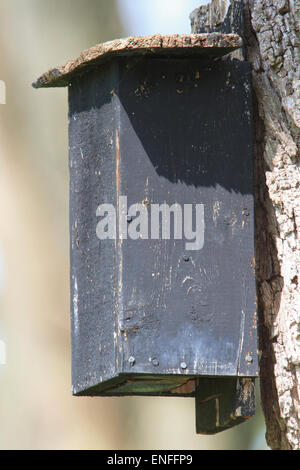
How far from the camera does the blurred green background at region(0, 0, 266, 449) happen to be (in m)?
6.66

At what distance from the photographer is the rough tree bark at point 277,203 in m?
3.10

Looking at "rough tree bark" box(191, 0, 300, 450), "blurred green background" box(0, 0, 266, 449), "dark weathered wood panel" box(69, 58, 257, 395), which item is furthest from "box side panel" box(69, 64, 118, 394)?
"blurred green background" box(0, 0, 266, 449)

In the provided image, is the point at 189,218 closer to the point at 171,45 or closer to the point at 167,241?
the point at 167,241

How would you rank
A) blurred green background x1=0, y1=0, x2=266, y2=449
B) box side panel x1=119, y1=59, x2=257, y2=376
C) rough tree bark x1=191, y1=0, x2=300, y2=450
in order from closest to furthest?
box side panel x1=119, y1=59, x2=257, y2=376, rough tree bark x1=191, y1=0, x2=300, y2=450, blurred green background x1=0, y1=0, x2=266, y2=449

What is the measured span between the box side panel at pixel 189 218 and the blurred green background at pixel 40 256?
379cm

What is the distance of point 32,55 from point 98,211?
4.11m

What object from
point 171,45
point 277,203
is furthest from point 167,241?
point 171,45

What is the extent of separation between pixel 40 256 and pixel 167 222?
153 inches

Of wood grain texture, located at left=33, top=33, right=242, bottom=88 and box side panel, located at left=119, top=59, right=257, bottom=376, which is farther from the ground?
wood grain texture, located at left=33, top=33, right=242, bottom=88

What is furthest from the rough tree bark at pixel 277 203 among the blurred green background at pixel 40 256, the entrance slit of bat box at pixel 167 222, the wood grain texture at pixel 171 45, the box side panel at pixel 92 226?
the blurred green background at pixel 40 256

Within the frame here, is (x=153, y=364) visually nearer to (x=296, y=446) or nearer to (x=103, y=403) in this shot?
(x=296, y=446)

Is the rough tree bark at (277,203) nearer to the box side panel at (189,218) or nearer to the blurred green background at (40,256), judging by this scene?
the box side panel at (189,218)

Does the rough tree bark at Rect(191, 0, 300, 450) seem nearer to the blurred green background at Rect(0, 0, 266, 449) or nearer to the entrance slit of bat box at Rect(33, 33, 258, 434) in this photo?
the entrance slit of bat box at Rect(33, 33, 258, 434)

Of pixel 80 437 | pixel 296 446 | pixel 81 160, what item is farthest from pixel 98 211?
pixel 80 437
